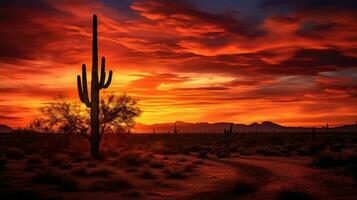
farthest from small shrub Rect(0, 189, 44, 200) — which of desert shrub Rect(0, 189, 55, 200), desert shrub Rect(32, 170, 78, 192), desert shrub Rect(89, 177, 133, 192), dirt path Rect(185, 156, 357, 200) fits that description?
dirt path Rect(185, 156, 357, 200)

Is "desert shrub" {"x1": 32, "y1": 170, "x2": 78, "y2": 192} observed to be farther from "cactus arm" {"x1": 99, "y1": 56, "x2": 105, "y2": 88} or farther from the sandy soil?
"cactus arm" {"x1": 99, "y1": 56, "x2": 105, "y2": 88}

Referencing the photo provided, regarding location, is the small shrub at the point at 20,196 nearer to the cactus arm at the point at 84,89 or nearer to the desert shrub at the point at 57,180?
the desert shrub at the point at 57,180

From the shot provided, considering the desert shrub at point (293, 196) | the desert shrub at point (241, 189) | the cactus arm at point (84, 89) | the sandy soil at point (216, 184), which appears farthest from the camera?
the cactus arm at point (84, 89)

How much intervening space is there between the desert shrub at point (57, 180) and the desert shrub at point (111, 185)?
635 mm

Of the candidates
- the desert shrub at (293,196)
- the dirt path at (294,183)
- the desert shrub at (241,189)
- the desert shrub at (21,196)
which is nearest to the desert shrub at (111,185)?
the desert shrub at (21,196)

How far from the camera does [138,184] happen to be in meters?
16.1

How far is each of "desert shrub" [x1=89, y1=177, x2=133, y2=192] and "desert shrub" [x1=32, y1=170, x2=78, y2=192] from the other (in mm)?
635

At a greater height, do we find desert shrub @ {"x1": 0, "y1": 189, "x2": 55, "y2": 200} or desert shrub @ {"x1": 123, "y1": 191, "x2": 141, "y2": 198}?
desert shrub @ {"x1": 0, "y1": 189, "x2": 55, "y2": 200}

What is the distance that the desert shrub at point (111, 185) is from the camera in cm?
1457

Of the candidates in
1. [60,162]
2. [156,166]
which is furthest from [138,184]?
[60,162]

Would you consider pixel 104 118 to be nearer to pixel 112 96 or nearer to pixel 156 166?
pixel 112 96

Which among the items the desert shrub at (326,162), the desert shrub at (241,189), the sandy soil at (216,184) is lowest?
the sandy soil at (216,184)

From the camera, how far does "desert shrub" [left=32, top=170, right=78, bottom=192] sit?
47.4 feet

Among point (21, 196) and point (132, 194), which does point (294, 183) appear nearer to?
point (132, 194)
